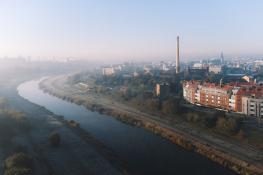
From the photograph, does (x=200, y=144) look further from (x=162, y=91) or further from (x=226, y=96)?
(x=162, y=91)

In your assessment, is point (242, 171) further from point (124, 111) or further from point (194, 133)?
point (124, 111)

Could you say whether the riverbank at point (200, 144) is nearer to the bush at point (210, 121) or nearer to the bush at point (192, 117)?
the bush at point (192, 117)

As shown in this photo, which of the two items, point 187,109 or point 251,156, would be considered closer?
point 251,156

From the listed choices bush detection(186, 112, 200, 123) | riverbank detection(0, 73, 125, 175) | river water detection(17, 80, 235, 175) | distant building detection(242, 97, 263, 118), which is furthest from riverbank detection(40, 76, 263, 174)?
distant building detection(242, 97, 263, 118)

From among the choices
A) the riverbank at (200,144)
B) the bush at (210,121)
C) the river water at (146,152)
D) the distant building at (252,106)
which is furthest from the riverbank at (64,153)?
the distant building at (252,106)

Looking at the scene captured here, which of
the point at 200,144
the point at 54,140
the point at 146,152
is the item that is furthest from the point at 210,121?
the point at 54,140

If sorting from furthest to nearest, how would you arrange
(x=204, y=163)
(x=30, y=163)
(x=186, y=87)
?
(x=186, y=87)
(x=204, y=163)
(x=30, y=163)

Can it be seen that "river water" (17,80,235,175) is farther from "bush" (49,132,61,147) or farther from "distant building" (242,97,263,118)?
"distant building" (242,97,263,118)

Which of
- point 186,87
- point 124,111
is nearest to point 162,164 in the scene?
point 124,111
